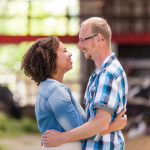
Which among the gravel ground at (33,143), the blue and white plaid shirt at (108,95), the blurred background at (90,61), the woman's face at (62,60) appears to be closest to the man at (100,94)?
the blue and white plaid shirt at (108,95)

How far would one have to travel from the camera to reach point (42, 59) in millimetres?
2600

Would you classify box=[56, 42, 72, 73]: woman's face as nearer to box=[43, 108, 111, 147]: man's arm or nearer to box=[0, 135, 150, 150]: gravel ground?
box=[43, 108, 111, 147]: man's arm

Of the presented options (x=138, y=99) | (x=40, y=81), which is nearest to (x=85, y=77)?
(x=138, y=99)

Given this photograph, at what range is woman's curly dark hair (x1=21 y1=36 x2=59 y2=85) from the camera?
261 cm

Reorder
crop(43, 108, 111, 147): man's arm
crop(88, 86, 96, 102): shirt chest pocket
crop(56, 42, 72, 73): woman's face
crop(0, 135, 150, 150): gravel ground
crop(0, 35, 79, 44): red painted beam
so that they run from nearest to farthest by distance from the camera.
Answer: crop(43, 108, 111, 147): man's arm
crop(88, 86, 96, 102): shirt chest pocket
crop(56, 42, 72, 73): woman's face
crop(0, 135, 150, 150): gravel ground
crop(0, 35, 79, 44): red painted beam

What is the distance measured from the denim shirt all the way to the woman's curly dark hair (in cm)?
7

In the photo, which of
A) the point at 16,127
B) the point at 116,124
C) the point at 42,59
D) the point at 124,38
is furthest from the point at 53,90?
the point at 16,127

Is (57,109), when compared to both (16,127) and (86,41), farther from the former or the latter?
(16,127)

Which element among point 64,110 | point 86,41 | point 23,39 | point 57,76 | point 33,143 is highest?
point 86,41

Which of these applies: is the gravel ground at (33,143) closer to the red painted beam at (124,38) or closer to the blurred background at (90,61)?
the blurred background at (90,61)

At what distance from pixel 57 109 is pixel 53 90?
0.12 m

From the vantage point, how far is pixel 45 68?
2.62m

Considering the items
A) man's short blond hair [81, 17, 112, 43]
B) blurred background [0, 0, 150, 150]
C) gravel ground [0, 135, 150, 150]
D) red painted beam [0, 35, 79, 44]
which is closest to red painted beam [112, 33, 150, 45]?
blurred background [0, 0, 150, 150]

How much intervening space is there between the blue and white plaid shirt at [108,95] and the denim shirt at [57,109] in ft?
0.31
